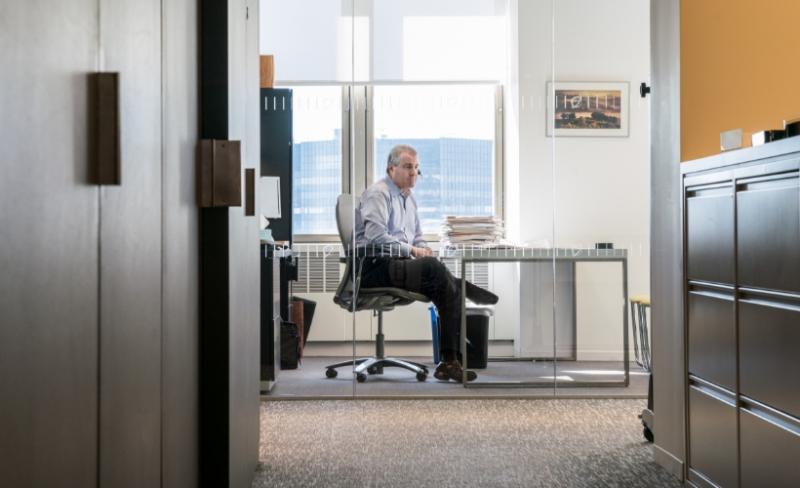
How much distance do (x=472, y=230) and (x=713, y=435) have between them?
2.14m

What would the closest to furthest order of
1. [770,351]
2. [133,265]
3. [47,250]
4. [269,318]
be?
[47,250] < [133,265] < [770,351] < [269,318]

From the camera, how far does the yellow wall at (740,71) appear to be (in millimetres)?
2799

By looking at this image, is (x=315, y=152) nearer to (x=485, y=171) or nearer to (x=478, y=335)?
(x=485, y=171)

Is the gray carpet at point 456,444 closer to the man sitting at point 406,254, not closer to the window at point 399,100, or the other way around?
the man sitting at point 406,254

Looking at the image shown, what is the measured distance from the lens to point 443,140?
450 cm

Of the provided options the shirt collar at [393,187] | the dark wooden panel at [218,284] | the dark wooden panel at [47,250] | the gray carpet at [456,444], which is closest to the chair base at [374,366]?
the gray carpet at [456,444]

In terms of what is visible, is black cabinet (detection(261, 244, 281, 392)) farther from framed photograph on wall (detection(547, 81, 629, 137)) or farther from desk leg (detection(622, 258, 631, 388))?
desk leg (detection(622, 258, 631, 388))

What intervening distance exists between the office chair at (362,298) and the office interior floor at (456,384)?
0.04 meters

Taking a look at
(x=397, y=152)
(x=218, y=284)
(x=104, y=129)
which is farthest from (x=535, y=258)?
(x=104, y=129)

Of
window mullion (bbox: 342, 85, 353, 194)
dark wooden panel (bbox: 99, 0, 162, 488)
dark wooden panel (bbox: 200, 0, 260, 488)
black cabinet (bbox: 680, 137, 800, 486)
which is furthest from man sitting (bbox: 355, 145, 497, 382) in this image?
dark wooden panel (bbox: 99, 0, 162, 488)

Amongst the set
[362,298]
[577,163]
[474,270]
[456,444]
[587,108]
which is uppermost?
[587,108]

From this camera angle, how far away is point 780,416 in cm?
209

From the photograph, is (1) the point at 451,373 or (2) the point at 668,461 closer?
(2) the point at 668,461

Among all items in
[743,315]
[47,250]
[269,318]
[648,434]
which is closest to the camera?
[47,250]
